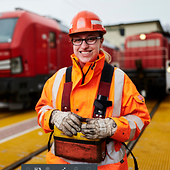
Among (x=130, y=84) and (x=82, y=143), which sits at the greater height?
(x=130, y=84)

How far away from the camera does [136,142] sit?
401cm

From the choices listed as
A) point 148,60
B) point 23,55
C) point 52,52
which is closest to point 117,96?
point 23,55

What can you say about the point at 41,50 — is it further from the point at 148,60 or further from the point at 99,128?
the point at 99,128

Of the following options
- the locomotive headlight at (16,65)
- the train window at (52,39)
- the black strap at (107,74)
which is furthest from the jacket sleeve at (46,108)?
the train window at (52,39)

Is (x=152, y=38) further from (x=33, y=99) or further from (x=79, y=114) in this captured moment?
(x=79, y=114)

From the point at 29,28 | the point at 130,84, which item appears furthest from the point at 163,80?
the point at 130,84

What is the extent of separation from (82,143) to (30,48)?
5.79 meters

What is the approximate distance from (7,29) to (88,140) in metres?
6.12

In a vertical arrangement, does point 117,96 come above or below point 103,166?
above

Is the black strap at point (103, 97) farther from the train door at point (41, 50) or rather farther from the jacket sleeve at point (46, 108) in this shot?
the train door at point (41, 50)

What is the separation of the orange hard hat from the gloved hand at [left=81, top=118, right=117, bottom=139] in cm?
66

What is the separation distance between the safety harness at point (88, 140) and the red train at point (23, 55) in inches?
200

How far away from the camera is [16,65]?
21.2 ft

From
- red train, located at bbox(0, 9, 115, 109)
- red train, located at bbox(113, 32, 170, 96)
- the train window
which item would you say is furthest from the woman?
red train, located at bbox(113, 32, 170, 96)
